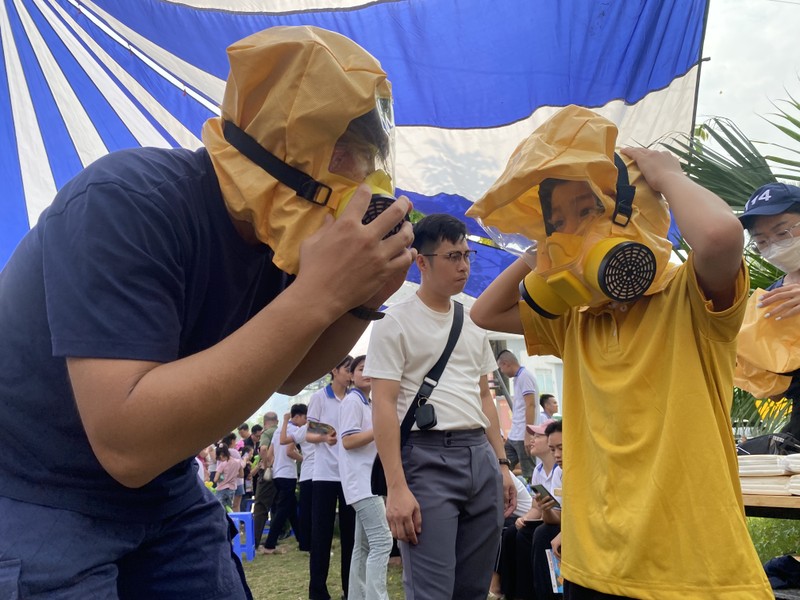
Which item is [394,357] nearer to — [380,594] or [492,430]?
[492,430]

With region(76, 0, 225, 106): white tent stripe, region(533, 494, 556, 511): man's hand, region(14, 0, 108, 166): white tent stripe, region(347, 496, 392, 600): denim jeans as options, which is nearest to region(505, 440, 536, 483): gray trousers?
region(347, 496, 392, 600): denim jeans

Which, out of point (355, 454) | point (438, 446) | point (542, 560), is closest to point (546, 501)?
point (542, 560)

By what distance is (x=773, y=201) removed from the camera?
3059mm

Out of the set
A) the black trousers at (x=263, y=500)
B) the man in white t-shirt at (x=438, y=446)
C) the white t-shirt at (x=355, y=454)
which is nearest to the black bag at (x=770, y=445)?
the man in white t-shirt at (x=438, y=446)

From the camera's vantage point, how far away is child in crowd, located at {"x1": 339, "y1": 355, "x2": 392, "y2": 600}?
177 inches

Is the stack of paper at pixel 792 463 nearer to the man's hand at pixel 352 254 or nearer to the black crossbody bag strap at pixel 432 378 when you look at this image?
the black crossbody bag strap at pixel 432 378

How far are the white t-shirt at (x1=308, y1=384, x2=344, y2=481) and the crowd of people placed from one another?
3.20 m

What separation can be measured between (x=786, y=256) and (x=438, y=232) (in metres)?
1.72

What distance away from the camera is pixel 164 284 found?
3.62 ft

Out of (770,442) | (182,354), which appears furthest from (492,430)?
(182,354)

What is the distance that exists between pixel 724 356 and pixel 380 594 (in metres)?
3.35

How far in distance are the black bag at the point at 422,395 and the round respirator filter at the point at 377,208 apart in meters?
1.75

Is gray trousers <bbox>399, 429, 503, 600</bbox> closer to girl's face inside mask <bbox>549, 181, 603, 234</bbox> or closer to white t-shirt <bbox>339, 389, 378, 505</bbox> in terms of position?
girl's face inside mask <bbox>549, 181, 603, 234</bbox>

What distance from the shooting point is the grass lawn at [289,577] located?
20.1ft
